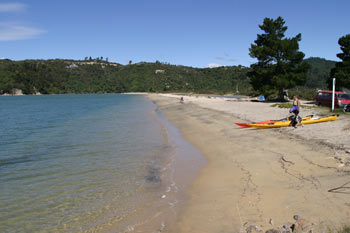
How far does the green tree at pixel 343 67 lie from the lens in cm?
3040

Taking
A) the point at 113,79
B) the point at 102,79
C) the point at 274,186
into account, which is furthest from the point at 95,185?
the point at 102,79

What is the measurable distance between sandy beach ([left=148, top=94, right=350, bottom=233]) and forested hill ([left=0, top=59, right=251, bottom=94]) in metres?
123

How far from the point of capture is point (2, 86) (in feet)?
467

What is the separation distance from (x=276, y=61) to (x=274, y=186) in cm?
3340

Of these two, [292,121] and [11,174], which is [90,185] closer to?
[11,174]

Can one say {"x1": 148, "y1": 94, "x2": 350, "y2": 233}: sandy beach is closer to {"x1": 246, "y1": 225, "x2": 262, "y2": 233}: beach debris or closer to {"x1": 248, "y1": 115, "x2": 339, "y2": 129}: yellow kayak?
{"x1": 246, "y1": 225, "x2": 262, "y2": 233}: beach debris

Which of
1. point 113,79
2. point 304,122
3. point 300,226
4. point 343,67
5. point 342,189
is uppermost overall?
point 113,79

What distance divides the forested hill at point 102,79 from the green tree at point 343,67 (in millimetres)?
97104

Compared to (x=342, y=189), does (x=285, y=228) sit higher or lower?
lower

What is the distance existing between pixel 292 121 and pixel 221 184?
798cm

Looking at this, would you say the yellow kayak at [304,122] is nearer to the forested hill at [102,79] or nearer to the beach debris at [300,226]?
the beach debris at [300,226]

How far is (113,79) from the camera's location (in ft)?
→ 630

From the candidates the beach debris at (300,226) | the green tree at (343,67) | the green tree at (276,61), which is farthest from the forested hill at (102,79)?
the beach debris at (300,226)

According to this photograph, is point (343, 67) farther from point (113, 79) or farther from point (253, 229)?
point (113, 79)
